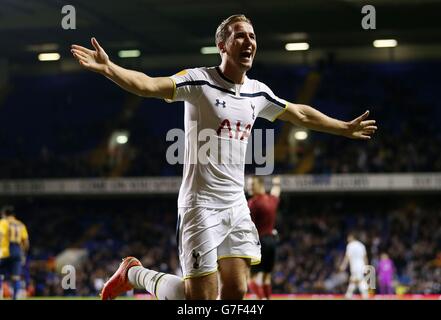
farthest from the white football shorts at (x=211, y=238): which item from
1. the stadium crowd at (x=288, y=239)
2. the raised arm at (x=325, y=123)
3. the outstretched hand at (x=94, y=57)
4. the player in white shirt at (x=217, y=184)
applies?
the stadium crowd at (x=288, y=239)

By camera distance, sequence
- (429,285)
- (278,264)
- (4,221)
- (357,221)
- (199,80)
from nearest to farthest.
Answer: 1. (199,80)
2. (4,221)
3. (429,285)
4. (278,264)
5. (357,221)

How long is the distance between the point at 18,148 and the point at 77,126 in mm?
2197

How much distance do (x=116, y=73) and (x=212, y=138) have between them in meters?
0.90

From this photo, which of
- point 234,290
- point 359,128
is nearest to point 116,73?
point 234,290

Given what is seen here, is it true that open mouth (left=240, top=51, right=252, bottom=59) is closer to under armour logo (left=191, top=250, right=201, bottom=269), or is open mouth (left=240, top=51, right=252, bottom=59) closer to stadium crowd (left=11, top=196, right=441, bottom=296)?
under armour logo (left=191, top=250, right=201, bottom=269)

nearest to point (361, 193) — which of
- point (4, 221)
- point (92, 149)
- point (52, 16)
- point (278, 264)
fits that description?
point (278, 264)

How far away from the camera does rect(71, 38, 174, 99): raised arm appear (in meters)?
4.66

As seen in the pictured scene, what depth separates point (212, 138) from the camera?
5367 millimetres

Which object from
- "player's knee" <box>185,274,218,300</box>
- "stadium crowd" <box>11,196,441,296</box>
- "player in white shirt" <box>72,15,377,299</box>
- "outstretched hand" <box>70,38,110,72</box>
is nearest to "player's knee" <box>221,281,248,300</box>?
"player in white shirt" <box>72,15,377,299</box>

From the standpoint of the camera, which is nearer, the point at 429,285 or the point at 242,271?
the point at 242,271

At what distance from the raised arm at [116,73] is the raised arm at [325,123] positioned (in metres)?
1.23

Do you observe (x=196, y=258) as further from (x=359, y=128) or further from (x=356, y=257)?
(x=356, y=257)

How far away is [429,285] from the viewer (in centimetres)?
2136

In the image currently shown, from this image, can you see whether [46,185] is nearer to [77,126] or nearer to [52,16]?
[77,126]
